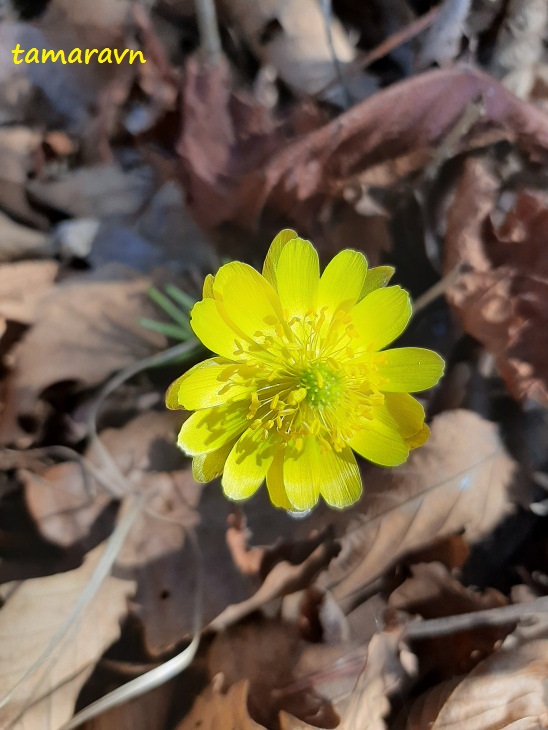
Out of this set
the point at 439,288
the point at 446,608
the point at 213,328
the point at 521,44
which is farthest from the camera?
the point at 521,44

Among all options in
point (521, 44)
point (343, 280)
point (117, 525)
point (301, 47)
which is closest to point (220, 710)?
point (117, 525)

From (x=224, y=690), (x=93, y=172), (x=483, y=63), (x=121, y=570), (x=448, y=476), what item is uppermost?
(x=483, y=63)

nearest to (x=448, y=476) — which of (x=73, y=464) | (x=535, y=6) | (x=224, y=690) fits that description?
(x=224, y=690)

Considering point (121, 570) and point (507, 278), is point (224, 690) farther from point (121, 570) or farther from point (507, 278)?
point (507, 278)

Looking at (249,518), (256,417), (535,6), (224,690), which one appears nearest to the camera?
(256,417)

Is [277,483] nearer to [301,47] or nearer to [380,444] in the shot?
[380,444]

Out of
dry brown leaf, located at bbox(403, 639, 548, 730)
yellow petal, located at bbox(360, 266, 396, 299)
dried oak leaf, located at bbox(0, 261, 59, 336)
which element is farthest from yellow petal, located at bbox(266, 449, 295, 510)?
dried oak leaf, located at bbox(0, 261, 59, 336)
